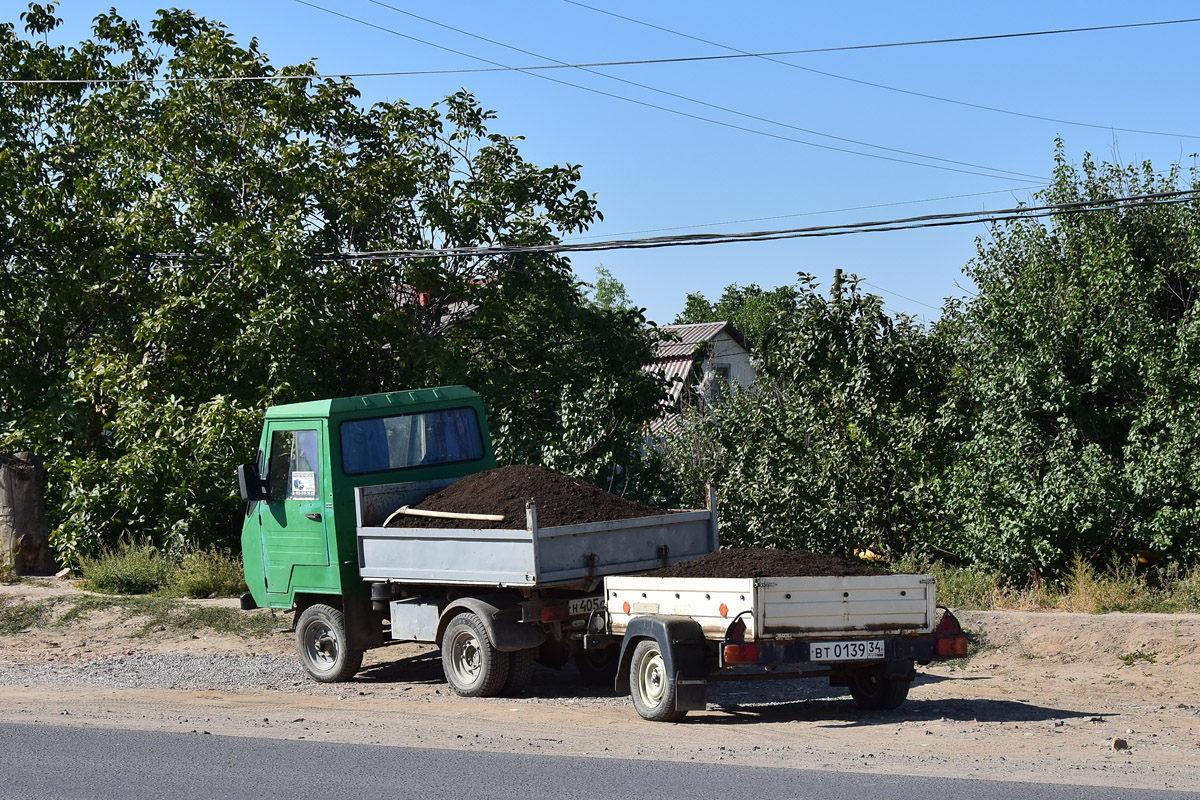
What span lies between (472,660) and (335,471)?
2.17 meters

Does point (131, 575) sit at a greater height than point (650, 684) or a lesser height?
greater

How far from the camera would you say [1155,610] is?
44.7 ft

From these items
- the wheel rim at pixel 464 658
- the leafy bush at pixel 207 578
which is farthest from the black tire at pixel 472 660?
the leafy bush at pixel 207 578

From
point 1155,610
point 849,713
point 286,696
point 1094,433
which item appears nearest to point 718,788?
point 849,713

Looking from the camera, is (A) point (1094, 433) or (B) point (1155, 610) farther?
(A) point (1094, 433)

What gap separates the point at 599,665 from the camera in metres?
11.7

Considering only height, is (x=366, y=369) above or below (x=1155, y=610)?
above

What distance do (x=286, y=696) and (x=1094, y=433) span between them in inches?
413

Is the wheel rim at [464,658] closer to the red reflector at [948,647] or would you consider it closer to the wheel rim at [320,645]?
the wheel rim at [320,645]

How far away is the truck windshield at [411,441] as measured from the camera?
38.8 feet

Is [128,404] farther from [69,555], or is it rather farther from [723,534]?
[723,534]

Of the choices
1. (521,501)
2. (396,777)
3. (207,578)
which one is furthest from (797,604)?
(207,578)

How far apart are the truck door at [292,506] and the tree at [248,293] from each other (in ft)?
19.3

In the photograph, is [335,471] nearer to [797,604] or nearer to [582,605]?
[582,605]
